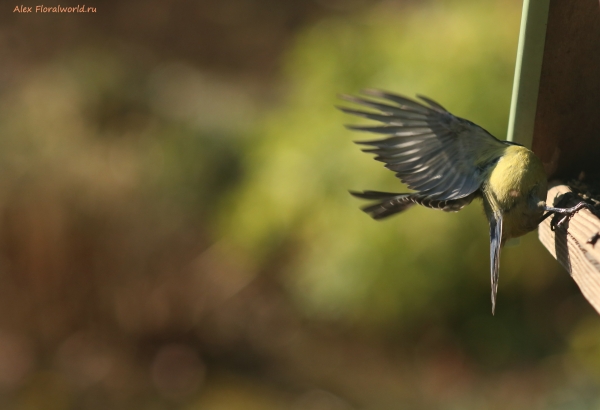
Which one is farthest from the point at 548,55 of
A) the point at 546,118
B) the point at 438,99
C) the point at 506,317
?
the point at 506,317

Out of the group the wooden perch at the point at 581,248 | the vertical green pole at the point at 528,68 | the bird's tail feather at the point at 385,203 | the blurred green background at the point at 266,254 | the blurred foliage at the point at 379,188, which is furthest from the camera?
the blurred green background at the point at 266,254

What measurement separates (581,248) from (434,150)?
0.49 m

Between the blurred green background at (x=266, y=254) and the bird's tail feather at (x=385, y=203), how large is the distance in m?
1.78

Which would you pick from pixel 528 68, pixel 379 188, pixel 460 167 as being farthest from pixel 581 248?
pixel 379 188

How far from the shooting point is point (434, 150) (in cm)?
193

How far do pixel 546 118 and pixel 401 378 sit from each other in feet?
9.70

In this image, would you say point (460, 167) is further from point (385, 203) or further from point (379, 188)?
point (379, 188)

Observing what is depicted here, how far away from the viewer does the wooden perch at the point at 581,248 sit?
152cm

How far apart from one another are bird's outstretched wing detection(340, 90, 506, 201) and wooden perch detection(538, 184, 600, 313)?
9.9 inches

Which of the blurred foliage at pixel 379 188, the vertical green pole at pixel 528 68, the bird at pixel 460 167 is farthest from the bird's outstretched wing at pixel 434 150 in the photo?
the blurred foliage at pixel 379 188

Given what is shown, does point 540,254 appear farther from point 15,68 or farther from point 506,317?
point 15,68

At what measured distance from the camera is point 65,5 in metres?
8.14

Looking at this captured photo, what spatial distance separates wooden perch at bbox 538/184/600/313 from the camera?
1516 mm

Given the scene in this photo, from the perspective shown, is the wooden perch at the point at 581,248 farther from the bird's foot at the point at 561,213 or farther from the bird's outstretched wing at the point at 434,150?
the bird's outstretched wing at the point at 434,150
